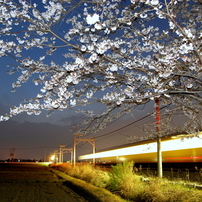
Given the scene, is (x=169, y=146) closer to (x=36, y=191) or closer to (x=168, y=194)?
(x=36, y=191)

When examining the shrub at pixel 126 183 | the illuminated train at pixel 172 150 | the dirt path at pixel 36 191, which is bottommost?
the dirt path at pixel 36 191

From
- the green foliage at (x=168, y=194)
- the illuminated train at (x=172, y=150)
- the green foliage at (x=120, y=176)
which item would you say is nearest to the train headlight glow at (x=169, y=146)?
the illuminated train at (x=172, y=150)

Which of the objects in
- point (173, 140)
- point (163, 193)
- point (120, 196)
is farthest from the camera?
point (173, 140)

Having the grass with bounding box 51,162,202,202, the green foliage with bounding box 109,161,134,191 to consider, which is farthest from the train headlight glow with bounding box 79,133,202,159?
the grass with bounding box 51,162,202,202

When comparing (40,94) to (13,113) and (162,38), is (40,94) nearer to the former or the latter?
(13,113)

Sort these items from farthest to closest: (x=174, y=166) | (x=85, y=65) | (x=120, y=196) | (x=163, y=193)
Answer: (x=174, y=166)
(x=120, y=196)
(x=163, y=193)
(x=85, y=65)

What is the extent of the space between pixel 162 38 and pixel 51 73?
2.86 metres

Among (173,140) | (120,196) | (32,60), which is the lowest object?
(120,196)

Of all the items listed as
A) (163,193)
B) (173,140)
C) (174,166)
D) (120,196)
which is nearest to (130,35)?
(163,193)

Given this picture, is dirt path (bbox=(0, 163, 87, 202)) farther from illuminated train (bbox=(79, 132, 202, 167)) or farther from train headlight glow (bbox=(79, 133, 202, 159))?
illuminated train (bbox=(79, 132, 202, 167))

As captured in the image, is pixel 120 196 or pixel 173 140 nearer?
pixel 120 196

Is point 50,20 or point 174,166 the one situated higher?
point 50,20

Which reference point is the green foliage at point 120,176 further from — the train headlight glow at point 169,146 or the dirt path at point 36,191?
the dirt path at point 36,191

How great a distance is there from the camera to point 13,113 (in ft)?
19.0
